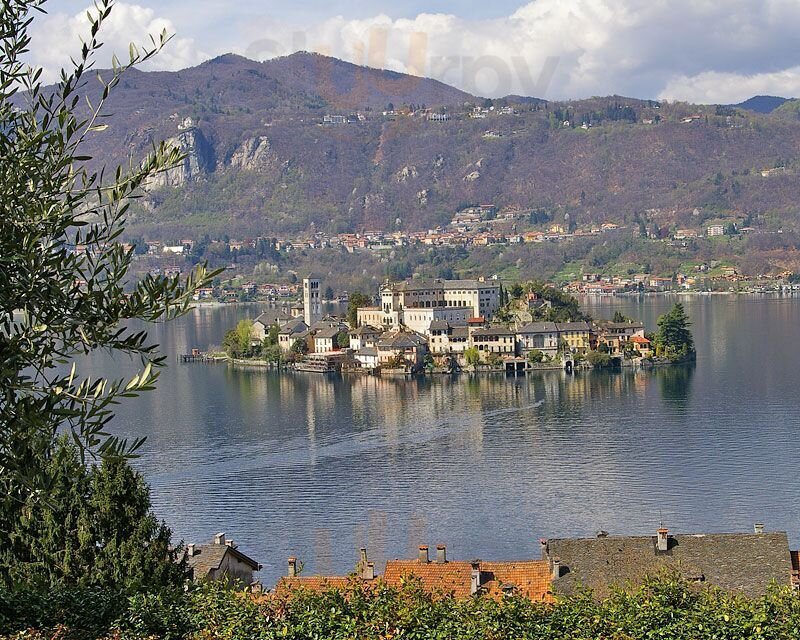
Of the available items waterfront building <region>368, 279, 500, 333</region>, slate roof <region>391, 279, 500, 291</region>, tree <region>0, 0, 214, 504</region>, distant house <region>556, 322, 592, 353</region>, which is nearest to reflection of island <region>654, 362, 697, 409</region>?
distant house <region>556, 322, 592, 353</region>

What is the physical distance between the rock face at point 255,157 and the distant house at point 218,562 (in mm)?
88032

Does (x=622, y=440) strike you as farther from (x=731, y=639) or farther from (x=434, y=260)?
(x=434, y=260)

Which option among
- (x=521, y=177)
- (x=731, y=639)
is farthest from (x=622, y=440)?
(x=521, y=177)

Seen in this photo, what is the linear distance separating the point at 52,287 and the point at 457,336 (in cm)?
2624

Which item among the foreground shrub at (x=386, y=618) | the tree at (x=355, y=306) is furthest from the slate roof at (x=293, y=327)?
the foreground shrub at (x=386, y=618)

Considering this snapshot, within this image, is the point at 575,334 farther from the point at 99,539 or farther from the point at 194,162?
the point at 194,162

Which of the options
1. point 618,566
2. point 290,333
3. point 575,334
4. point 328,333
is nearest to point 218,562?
point 618,566

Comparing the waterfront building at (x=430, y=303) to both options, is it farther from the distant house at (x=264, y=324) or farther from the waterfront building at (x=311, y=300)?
the waterfront building at (x=311, y=300)

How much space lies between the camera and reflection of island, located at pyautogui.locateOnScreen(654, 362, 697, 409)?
68.0 ft

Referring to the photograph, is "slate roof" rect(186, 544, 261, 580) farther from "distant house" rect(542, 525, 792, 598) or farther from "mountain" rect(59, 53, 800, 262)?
"mountain" rect(59, 53, 800, 262)

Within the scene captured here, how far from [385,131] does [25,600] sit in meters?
99.5

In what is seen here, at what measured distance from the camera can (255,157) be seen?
314ft

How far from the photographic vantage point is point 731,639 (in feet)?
14.6

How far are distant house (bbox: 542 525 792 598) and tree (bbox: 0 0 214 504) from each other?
14.7ft
